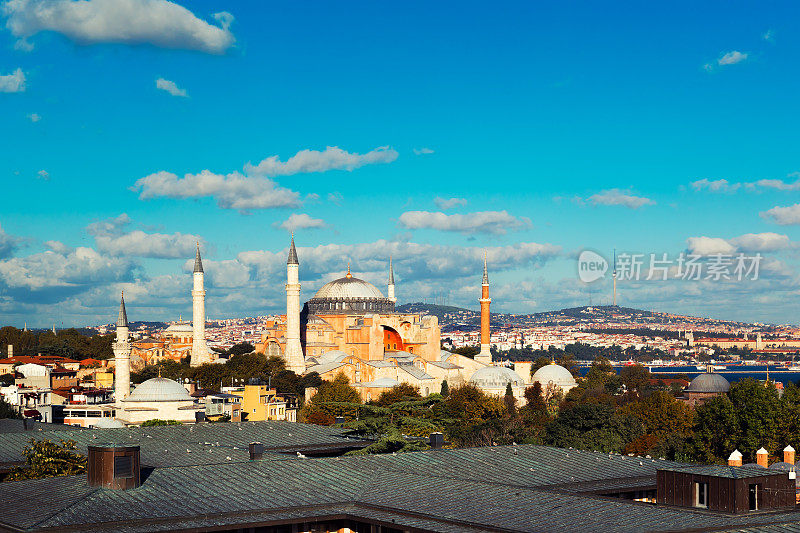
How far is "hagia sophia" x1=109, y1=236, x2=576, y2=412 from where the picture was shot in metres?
65.5

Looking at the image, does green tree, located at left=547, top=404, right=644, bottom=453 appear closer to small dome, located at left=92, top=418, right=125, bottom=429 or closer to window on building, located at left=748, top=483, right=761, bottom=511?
small dome, located at left=92, top=418, right=125, bottom=429

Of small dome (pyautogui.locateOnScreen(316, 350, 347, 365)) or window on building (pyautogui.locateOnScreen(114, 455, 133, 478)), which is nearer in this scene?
window on building (pyautogui.locateOnScreen(114, 455, 133, 478))

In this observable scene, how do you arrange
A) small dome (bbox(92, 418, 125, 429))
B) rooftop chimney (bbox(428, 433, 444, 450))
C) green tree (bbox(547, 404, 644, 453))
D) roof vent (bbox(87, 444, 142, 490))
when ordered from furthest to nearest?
small dome (bbox(92, 418, 125, 429)), green tree (bbox(547, 404, 644, 453)), rooftop chimney (bbox(428, 433, 444, 450)), roof vent (bbox(87, 444, 142, 490))

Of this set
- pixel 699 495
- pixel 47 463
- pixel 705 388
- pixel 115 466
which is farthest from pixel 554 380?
pixel 115 466

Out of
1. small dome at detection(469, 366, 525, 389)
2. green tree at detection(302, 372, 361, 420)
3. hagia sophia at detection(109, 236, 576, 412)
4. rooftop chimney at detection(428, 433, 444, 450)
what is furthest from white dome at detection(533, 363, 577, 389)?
rooftop chimney at detection(428, 433, 444, 450)

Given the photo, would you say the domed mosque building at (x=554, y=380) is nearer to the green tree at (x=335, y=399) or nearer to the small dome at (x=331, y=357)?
the small dome at (x=331, y=357)

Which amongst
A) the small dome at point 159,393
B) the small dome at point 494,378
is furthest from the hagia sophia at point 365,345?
the small dome at point 159,393

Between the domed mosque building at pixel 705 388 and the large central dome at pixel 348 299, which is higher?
the large central dome at pixel 348 299

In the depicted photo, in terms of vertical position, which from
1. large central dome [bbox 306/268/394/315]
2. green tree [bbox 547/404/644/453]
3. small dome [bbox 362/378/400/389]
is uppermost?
large central dome [bbox 306/268/394/315]

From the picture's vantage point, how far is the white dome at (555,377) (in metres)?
68.8

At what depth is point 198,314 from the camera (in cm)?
7088

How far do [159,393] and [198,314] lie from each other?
2726 centimetres

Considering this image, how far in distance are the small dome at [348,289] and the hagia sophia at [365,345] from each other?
0.25ft

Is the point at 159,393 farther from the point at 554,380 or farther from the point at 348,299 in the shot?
the point at 348,299
